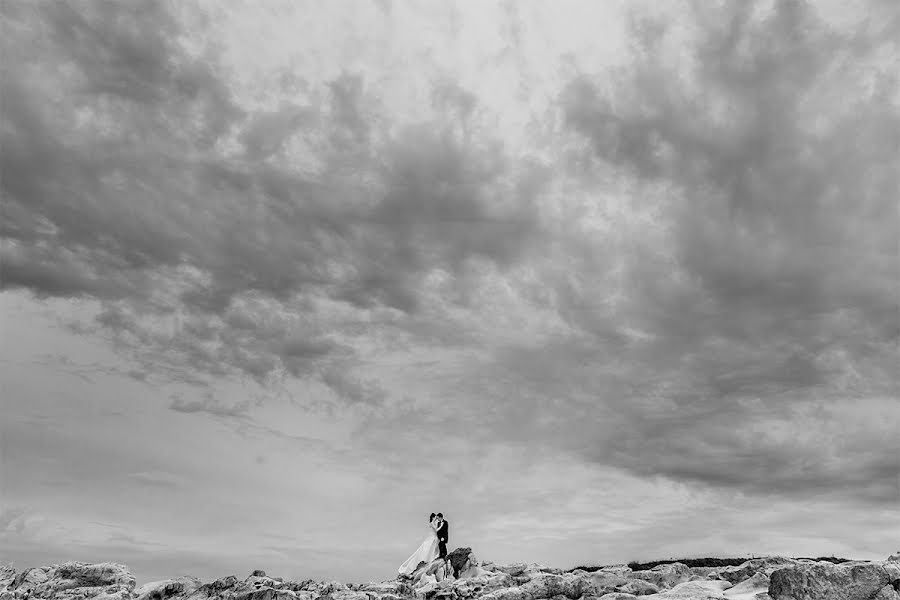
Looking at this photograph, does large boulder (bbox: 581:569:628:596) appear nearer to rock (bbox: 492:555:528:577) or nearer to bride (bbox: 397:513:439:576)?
rock (bbox: 492:555:528:577)

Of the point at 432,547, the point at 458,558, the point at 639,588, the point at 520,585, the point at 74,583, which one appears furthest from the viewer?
the point at 432,547

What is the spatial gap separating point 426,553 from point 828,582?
2160cm

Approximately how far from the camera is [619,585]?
24.3 meters

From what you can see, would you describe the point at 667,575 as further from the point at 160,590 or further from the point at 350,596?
the point at 160,590

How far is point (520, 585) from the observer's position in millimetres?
24750

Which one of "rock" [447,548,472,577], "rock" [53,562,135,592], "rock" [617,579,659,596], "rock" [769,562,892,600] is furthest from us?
"rock" [447,548,472,577]

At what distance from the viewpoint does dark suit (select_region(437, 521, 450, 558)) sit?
37.7 metres

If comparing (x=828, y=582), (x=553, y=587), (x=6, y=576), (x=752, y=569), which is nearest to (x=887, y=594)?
(x=828, y=582)

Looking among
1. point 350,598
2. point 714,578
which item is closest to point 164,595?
point 350,598

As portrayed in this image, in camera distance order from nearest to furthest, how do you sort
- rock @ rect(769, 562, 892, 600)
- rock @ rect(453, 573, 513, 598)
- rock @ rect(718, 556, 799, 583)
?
rock @ rect(769, 562, 892, 600) → rock @ rect(453, 573, 513, 598) → rock @ rect(718, 556, 799, 583)

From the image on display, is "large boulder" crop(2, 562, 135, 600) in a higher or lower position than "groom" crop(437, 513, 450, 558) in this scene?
lower

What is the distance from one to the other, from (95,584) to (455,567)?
15.6 m

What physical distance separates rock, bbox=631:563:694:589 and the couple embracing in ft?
39.6

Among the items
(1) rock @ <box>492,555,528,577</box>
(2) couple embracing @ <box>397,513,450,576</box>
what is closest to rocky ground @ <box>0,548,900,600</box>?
(1) rock @ <box>492,555,528,577</box>
